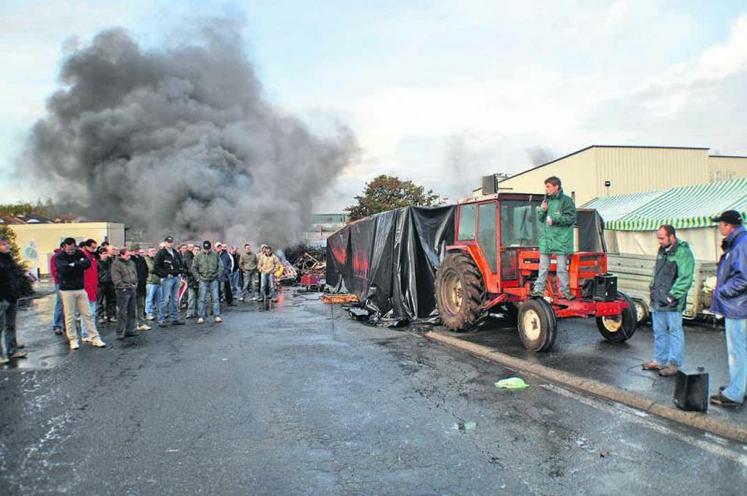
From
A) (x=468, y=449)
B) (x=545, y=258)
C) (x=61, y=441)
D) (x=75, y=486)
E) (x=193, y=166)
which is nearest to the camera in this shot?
(x=75, y=486)

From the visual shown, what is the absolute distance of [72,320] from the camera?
791 centimetres

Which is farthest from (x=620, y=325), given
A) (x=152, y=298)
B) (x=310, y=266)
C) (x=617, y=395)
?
(x=310, y=266)

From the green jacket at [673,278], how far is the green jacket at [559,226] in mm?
1217

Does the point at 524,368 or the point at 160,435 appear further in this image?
the point at 524,368

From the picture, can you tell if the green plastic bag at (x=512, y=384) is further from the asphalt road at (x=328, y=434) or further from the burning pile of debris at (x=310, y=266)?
the burning pile of debris at (x=310, y=266)

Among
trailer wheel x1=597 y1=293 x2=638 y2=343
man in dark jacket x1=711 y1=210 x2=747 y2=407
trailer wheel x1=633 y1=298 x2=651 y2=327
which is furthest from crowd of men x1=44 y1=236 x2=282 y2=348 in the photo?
man in dark jacket x1=711 y1=210 x2=747 y2=407

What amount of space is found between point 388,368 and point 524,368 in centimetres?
169

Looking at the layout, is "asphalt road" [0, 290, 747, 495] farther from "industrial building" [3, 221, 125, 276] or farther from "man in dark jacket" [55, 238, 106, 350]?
"industrial building" [3, 221, 125, 276]

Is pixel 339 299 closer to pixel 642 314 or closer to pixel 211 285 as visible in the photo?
pixel 211 285

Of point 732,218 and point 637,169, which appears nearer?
point 732,218

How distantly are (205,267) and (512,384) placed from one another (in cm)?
722

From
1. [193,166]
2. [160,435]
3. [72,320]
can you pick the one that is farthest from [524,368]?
[193,166]

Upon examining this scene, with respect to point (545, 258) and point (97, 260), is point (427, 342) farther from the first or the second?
point (97, 260)

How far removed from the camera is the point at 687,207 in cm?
1215
